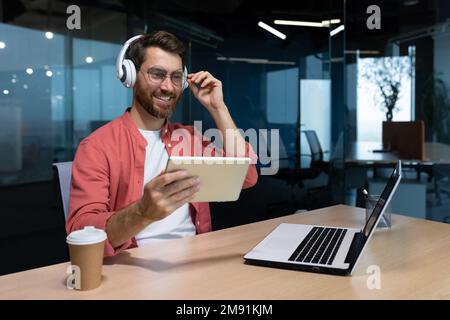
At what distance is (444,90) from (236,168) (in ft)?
12.6

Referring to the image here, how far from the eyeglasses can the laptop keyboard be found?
762 millimetres

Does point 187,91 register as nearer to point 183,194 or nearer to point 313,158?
point 313,158

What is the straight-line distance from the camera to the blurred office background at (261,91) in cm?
343

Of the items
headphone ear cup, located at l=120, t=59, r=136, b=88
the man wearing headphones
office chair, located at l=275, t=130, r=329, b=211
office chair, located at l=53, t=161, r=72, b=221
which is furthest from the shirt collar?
office chair, located at l=275, t=130, r=329, b=211

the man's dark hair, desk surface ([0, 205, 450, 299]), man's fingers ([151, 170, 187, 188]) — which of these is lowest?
desk surface ([0, 205, 450, 299])

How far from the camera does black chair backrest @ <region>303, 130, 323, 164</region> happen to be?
170 inches

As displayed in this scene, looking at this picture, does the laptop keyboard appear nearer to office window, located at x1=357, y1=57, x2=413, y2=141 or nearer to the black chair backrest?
the black chair backrest

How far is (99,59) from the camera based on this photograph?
11.9 ft

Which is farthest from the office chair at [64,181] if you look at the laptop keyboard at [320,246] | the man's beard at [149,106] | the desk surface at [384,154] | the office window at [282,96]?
the office window at [282,96]

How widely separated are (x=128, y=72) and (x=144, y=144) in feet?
0.90

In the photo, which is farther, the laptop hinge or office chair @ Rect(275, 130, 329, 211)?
office chair @ Rect(275, 130, 329, 211)

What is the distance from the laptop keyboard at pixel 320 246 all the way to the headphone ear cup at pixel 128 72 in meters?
0.86

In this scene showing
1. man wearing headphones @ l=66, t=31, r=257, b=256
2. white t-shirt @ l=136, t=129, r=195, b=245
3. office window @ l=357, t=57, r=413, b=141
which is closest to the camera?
man wearing headphones @ l=66, t=31, r=257, b=256

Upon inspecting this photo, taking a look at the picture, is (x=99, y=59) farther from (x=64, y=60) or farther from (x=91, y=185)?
(x=91, y=185)
